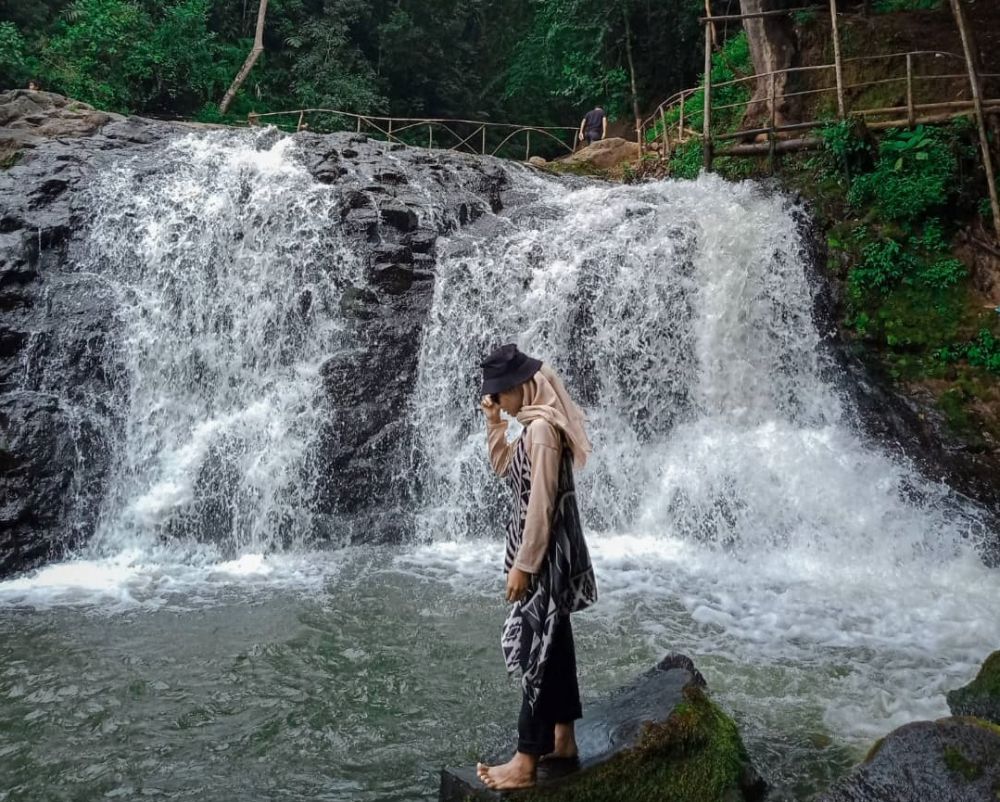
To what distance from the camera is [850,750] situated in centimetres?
429

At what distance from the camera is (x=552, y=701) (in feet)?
10.7

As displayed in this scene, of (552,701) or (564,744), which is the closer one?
(552,701)

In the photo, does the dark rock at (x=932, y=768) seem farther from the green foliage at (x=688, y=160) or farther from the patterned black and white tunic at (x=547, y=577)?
the green foliage at (x=688, y=160)

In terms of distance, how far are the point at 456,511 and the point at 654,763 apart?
557 cm

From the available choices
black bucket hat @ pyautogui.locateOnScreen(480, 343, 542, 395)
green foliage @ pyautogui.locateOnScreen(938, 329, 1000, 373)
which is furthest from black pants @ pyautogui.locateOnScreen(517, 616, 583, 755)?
green foliage @ pyautogui.locateOnScreen(938, 329, 1000, 373)

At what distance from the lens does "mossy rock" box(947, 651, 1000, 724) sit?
4.16m

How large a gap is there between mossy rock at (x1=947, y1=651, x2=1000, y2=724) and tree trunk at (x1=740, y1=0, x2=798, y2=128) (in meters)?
10.3

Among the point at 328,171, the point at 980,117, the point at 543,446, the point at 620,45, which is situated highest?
the point at 620,45

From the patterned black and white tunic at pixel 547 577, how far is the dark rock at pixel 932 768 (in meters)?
1.29

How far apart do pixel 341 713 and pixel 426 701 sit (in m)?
0.50

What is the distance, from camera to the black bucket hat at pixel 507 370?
3.17 m

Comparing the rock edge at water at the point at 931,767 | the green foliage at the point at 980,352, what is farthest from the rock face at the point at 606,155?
the rock edge at water at the point at 931,767

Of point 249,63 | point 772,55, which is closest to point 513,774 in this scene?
point 772,55

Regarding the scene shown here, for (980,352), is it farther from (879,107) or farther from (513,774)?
(513,774)
